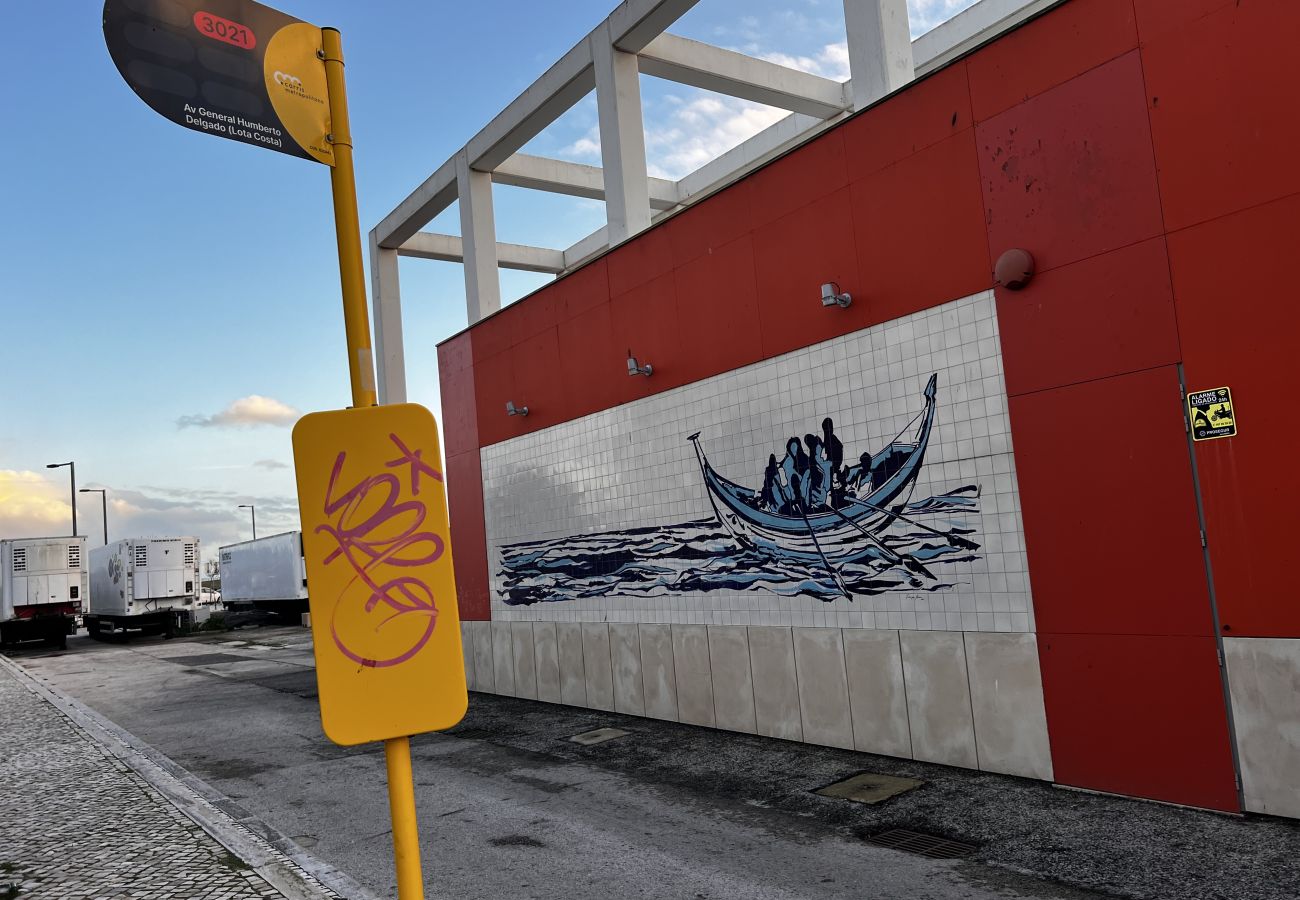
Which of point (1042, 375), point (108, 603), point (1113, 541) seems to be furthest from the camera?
point (108, 603)

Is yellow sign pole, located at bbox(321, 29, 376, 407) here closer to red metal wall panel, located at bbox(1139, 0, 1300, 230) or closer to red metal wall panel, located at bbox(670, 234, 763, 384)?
red metal wall panel, located at bbox(1139, 0, 1300, 230)

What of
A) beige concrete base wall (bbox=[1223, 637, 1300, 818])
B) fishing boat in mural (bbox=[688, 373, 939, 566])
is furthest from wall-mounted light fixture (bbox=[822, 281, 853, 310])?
beige concrete base wall (bbox=[1223, 637, 1300, 818])

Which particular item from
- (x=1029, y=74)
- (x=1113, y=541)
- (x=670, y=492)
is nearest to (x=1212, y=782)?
(x=1113, y=541)

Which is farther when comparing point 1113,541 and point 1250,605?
point 1113,541

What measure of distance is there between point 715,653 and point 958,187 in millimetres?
4894

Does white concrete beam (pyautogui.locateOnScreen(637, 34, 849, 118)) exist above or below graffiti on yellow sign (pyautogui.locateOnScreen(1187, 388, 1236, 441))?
above

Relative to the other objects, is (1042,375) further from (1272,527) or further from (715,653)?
(715,653)

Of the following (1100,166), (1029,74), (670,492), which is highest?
(1029,74)

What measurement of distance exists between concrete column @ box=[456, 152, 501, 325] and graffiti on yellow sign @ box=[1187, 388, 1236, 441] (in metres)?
9.93

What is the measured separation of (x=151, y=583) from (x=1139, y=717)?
31477mm

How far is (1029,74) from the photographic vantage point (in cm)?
649

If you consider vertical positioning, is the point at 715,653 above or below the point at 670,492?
below

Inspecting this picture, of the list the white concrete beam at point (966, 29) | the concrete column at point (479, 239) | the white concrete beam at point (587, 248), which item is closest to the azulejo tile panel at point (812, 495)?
the concrete column at point (479, 239)

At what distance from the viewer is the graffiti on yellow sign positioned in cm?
544
